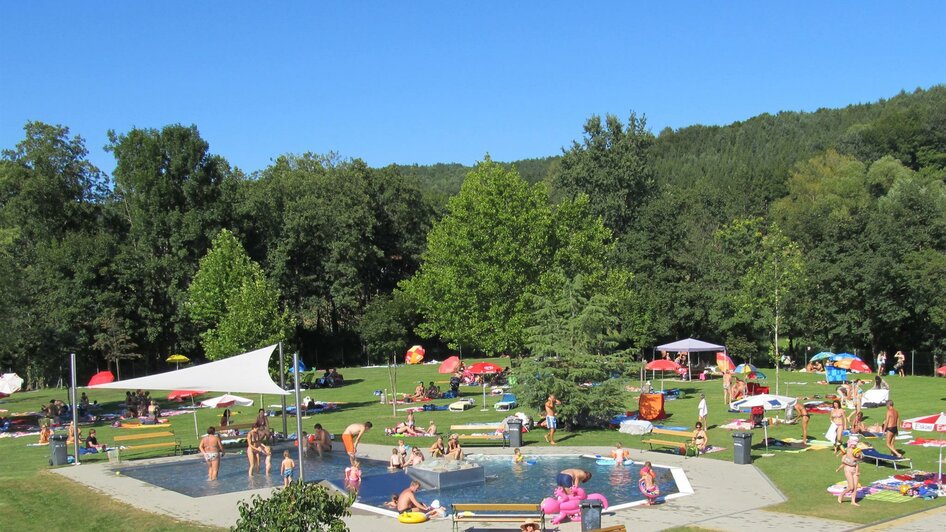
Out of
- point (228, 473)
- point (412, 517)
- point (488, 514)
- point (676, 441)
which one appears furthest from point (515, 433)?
point (488, 514)

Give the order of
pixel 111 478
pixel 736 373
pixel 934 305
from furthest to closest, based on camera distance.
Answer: pixel 934 305 → pixel 736 373 → pixel 111 478

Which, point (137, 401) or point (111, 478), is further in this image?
point (137, 401)

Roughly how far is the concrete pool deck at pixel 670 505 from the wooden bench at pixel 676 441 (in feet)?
1.04

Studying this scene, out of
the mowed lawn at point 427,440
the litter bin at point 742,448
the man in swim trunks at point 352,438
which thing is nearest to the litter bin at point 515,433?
the mowed lawn at point 427,440

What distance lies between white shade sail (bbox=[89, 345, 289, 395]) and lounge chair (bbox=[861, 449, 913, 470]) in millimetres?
14983

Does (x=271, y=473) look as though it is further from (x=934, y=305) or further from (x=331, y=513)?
(x=934, y=305)

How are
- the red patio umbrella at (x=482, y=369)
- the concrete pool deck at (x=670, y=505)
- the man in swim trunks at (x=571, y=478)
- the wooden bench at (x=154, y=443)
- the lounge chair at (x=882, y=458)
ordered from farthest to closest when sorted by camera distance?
the red patio umbrella at (x=482, y=369) < the wooden bench at (x=154, y=443) < the lounge chair at (x=882, y=458) < the man in swim trunks at (x=571, y=478) < the concrete pool deck at (x=670, y=505)

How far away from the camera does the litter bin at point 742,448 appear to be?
21.5 meters

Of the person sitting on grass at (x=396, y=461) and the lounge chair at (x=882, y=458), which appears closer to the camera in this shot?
the lounge chair at (x=882, y=458)

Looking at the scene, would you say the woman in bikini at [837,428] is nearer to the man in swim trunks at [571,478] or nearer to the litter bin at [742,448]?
the litter bin at [742,448]

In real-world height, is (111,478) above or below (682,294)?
below

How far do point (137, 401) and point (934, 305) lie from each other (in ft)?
131

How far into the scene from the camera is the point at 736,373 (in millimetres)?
41031

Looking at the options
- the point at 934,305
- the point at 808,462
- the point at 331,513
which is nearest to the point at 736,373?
the point at 934,305
